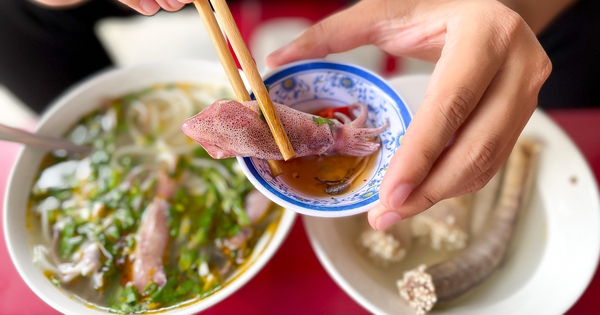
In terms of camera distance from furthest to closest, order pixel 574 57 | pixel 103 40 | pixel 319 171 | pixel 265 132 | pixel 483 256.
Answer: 1. pixel 103 40
2. pixel 574 57
3. pixel 483 256
4. pixel 319 171
5. pixel 265 132

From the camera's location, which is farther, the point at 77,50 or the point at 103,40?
the point at 103,40

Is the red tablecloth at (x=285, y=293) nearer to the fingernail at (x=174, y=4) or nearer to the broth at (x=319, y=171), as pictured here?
the broth at (x=319, y=171)

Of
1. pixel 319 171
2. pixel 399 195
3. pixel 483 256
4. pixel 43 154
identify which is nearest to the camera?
pixel 399 195

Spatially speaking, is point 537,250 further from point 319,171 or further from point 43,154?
point 43,154

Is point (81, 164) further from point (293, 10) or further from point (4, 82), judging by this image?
point (293, 10)

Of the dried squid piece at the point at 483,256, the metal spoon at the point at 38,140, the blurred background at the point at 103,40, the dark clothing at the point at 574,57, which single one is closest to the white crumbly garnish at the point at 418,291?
the dried squid piece at the point at 483,256

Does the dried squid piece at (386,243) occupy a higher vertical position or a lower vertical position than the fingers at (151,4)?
lower

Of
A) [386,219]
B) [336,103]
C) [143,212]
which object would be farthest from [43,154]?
[386,219]
